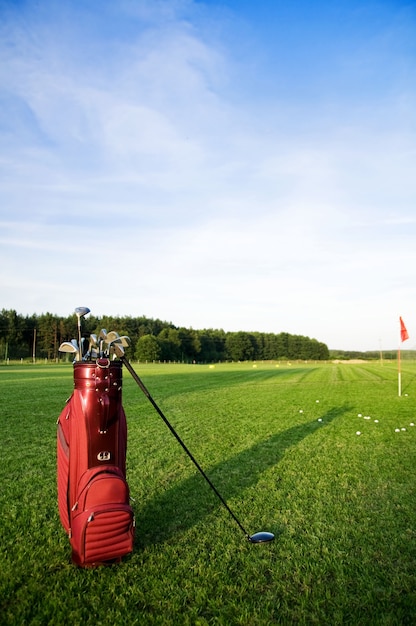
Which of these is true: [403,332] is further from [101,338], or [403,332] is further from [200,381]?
[101,338]

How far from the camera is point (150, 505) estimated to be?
15.5 ft

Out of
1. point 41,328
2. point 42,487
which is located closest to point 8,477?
point 42,487

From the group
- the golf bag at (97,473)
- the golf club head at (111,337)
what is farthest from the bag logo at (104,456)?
the golf club head at (111,337)

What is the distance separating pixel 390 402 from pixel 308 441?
24.6 feet

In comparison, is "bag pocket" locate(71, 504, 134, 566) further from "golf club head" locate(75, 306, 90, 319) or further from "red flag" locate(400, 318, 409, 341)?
"red flag" locate(400, 318, 409, 341)

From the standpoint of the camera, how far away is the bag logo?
10.9 feet

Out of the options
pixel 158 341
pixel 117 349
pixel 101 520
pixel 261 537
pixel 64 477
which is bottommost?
pixel 261 537

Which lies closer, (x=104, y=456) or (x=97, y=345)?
(x=104, y=456)

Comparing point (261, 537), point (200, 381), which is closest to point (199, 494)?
point (261, 537)

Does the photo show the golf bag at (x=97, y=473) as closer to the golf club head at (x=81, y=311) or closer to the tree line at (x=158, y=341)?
the golf club head at (x=81, y=311)

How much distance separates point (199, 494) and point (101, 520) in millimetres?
2111

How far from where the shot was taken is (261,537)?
3889mm

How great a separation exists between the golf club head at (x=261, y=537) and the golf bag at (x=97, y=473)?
3.65 ft

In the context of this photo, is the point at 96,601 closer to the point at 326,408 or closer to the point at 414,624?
the point at 414,624
